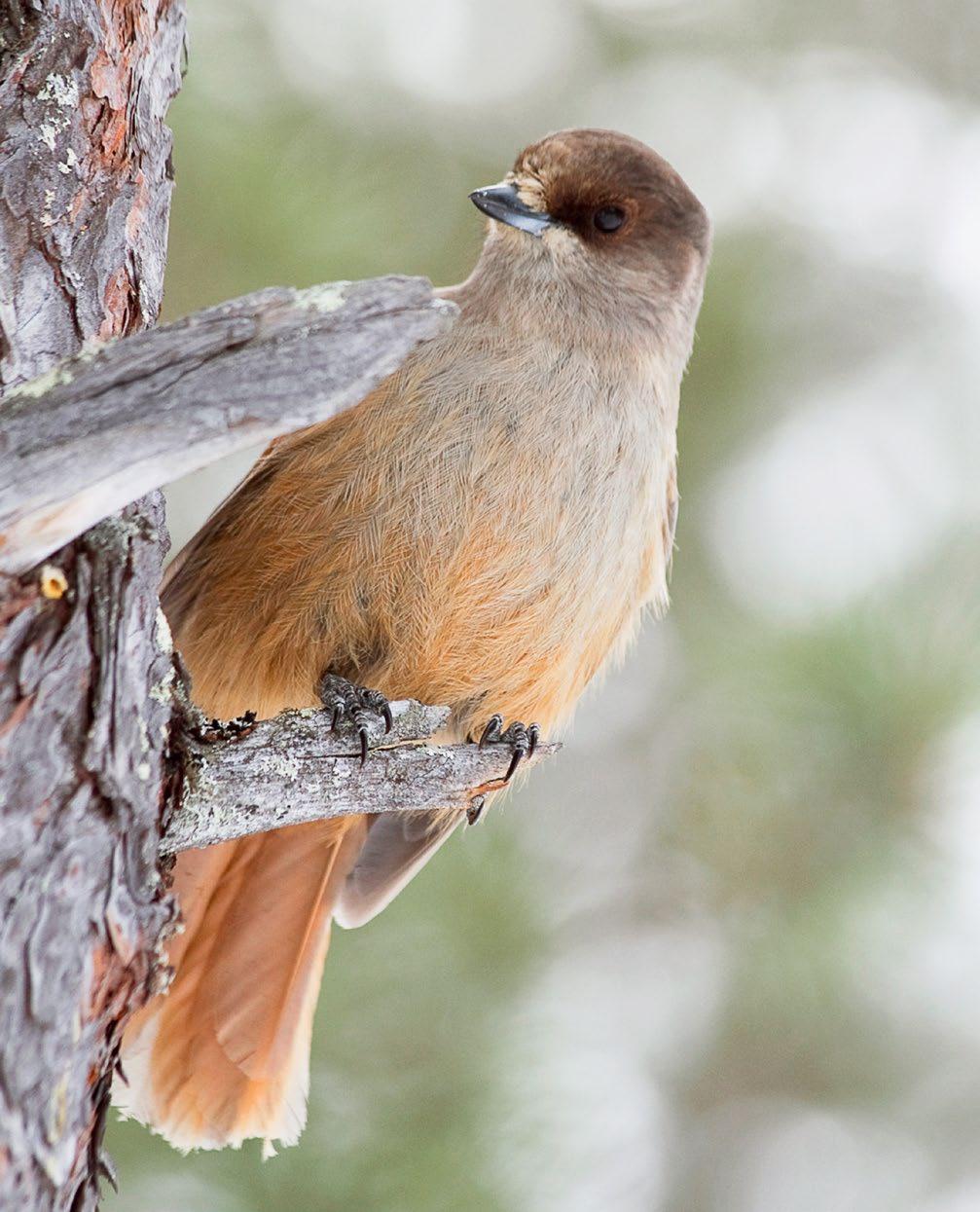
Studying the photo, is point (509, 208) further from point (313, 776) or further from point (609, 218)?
point (313, 776)

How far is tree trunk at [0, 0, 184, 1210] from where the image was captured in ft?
4.55

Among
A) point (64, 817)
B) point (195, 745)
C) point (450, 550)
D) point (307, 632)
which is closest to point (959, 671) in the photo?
point (450, 550)

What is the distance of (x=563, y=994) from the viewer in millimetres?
3006

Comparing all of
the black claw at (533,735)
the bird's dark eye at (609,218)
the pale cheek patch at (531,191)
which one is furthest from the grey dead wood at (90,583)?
the bird's dark eye at (609,218)

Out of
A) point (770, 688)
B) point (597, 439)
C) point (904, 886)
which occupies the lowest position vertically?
point (904, 886)

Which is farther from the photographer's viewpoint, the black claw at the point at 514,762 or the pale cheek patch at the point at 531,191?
the pale cheek patch at the point at 531,191

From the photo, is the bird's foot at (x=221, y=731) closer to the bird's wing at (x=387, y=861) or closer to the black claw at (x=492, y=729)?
the black claw at (x=492, y=729)

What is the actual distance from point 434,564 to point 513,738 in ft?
1.22

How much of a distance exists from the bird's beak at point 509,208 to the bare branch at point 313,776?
Answer: 100 centimetres

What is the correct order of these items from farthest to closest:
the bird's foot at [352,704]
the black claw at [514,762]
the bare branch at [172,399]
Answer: the black claw at [514,762] → the bird's foot at [352,704] → the bare branch at [172,399]

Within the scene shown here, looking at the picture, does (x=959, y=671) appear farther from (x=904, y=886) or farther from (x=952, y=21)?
(x=952, y=21)

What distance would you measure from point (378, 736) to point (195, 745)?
395 mm

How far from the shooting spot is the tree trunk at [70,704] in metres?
1.39

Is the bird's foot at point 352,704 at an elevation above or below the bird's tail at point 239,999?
above
